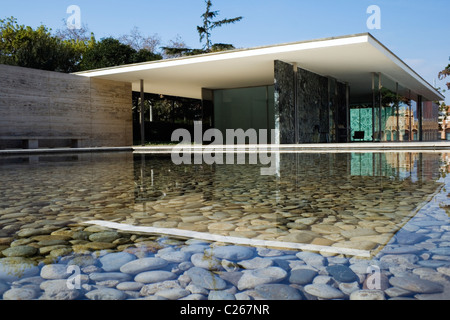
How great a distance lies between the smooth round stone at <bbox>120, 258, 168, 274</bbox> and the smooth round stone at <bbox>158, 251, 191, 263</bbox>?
0.04 m

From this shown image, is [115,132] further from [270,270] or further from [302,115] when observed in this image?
[270,270]

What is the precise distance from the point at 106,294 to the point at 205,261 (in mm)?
475

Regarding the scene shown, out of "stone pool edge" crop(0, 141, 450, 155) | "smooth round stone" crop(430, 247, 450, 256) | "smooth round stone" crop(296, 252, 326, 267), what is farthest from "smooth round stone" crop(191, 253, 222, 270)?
"stone pool edge" crop(0, 141, 450, 155)

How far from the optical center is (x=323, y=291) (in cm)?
139

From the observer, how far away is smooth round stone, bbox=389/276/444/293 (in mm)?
1380

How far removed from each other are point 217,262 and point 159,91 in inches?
745

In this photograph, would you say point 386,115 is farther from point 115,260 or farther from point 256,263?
point 115,260

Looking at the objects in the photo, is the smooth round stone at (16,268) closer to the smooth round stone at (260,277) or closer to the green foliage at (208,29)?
the smooth round stone at (260,277)

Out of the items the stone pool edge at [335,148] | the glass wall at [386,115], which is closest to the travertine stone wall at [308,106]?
the glass wall at [386,115]

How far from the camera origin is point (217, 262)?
5.64 feet

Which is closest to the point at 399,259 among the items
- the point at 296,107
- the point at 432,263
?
the point at 432,263
